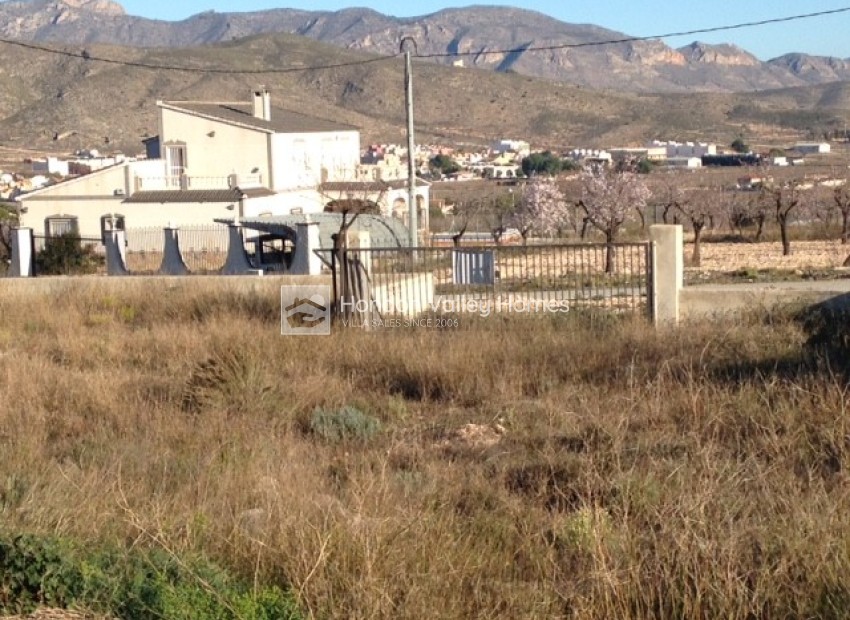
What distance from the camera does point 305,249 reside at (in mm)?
25938

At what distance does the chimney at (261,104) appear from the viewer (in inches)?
2109

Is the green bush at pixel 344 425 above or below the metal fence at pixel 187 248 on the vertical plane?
below

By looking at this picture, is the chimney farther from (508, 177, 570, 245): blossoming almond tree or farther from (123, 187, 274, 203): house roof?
(508, 177, 570, 245): blossoming almond tree

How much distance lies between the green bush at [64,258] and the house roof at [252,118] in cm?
1769

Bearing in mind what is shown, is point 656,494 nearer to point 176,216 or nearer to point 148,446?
point 148,446

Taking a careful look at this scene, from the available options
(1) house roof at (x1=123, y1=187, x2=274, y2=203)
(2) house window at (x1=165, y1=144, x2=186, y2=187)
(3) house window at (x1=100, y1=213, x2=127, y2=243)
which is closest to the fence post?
(1) house roof at (x1=123, y1=187, x2=274, y2=203)

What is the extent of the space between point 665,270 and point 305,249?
408 inches

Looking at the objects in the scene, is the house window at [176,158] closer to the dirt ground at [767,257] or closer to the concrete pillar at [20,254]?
the dirt ground at [767,257]

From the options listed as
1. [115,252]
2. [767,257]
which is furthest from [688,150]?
[115,252]

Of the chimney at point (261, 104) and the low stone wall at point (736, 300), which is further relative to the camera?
the chimney at point (261, 104)

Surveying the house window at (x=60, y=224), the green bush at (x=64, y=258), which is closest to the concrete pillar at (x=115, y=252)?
the green bush at (x=64, y=258)

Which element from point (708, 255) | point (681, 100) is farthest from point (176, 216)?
point (681, 100)

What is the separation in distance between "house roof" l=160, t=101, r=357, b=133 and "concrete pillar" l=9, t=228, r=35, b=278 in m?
22.5

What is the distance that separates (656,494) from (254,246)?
25.6 m
